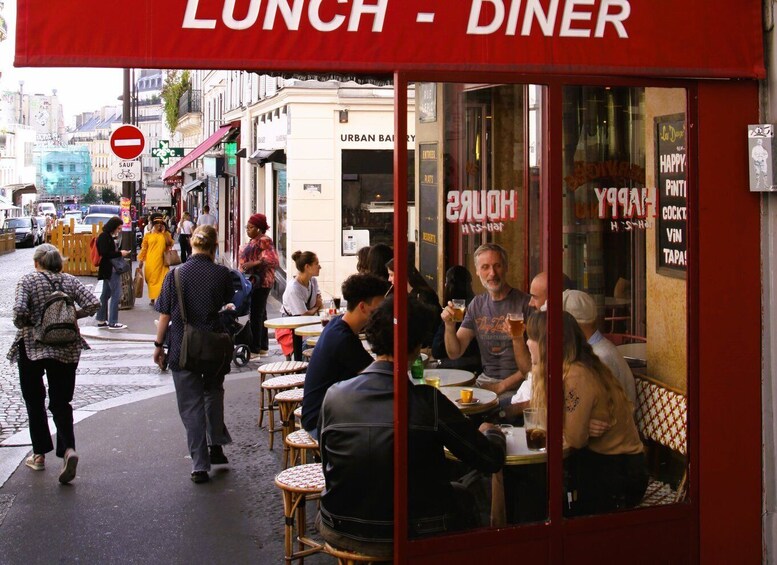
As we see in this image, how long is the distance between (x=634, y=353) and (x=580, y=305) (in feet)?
1.62

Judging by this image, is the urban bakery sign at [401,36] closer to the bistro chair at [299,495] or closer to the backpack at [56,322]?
the bistro chair at [299,495]

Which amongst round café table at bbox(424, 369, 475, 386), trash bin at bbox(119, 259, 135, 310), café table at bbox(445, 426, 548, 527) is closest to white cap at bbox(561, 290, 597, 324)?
café table at bbox(445, 426, 548, 527)

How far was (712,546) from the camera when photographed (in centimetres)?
536

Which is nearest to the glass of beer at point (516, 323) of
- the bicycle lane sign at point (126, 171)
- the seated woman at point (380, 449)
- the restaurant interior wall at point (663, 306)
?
the restaurant interior wall at point (663, 306)

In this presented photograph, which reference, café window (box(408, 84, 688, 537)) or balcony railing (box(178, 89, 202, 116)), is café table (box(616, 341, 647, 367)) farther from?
balcony railing (box(178, 89, 202, 116))

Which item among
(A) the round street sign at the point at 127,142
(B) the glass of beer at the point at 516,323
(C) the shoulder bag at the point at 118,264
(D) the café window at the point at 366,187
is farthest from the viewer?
(A) the round street sign at the point at 127,142

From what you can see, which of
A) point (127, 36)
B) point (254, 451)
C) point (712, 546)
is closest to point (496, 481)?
point (712, 546)

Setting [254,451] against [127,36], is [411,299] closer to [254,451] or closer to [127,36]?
[127,36]

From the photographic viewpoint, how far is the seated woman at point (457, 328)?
616 cm

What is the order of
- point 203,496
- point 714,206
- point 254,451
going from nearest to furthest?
point 714,206 → point 203,496 → point 254,451

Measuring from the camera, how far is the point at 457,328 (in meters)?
6.34

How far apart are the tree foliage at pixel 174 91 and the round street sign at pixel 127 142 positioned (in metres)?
32.1

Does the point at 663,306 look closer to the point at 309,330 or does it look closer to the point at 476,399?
the point at 476,399

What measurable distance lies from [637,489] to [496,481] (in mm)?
778
